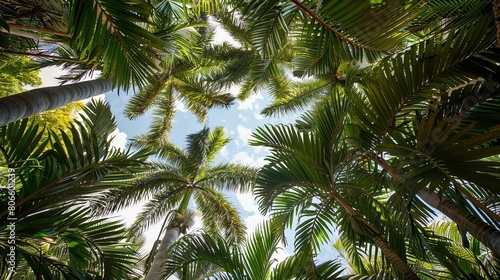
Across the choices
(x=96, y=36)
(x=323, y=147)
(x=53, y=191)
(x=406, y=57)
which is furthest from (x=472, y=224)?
(x=53, y=191)

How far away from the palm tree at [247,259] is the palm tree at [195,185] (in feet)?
15.3

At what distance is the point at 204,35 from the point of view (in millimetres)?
8031

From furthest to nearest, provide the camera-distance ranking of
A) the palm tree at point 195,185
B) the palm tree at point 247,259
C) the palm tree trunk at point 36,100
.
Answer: the palm tree at point 195,185, the palm tree at point 247,259, the palm tree trunk at point 36,100

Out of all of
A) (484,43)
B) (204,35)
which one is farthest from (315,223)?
(204,35)

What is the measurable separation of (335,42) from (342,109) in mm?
577

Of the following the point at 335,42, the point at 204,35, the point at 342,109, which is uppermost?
the point at 204,35

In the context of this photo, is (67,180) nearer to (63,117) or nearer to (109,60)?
(109,60)

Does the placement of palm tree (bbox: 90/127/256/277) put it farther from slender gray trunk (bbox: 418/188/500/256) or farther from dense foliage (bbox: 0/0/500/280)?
slender gray trunk (bbox: 418/188/500/256)

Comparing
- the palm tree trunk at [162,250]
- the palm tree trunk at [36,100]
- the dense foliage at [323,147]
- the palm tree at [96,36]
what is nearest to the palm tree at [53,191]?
the dense foliage at [323,147]

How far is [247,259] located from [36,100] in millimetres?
2414

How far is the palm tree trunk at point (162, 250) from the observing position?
535 cm

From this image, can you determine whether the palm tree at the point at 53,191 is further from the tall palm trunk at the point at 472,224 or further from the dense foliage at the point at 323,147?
the tall palm trunk at the point at 472,224

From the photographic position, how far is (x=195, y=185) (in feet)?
28.3

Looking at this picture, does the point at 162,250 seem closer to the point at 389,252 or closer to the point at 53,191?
the point at 53,191
